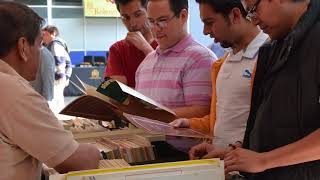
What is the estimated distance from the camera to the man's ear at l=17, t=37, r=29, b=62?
4.17 feet

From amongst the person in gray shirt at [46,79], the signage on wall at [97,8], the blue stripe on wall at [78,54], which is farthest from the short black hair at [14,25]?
the signage on wall at [97,8]

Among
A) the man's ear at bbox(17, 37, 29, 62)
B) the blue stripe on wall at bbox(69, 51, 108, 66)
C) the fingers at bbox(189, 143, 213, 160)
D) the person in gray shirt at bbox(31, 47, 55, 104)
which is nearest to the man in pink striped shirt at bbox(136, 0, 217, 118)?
the fingers at bbox(189, 143, 213, 160)

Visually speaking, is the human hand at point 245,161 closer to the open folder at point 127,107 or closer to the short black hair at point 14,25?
the open folder at point 127,107

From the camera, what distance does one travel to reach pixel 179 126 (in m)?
1.43

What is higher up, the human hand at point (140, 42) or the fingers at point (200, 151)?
the human hand at point (140, 42)

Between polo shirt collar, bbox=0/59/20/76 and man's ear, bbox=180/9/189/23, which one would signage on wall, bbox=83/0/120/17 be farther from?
polo shirt collar, bbox=0/59/20/76

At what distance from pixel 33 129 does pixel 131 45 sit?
4.40ft

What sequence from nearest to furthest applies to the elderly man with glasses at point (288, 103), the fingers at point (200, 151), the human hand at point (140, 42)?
the elderly man with glasses at point (288, 103)
the fingers at point (200, 151)
the human hand at point (140, 42)

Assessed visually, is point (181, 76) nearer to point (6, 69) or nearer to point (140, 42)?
point (140, 42)

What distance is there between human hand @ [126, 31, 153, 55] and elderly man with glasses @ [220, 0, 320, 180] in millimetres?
1141

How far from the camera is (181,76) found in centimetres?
185

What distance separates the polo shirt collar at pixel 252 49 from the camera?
5.13 feet

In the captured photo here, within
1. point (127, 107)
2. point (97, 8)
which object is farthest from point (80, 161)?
point (97, 8)

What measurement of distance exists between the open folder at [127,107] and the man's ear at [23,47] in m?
0.24
